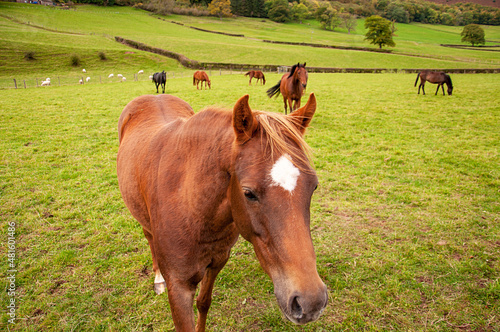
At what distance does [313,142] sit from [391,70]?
127 feet

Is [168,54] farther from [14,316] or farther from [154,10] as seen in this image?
[154,10]

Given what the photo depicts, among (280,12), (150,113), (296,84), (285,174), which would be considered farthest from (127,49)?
(280,12)

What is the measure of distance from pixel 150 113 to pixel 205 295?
Answer: 8.26ft

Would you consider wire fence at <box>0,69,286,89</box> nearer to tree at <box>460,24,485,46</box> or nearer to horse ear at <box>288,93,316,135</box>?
horse ear at <box>288,93,316,135</box>

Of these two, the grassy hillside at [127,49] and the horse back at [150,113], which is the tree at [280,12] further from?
the horse back at [150,113]

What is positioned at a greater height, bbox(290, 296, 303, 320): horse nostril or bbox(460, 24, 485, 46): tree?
bbox(460, 24, 485, 46): tree

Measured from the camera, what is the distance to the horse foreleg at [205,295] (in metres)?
2.65

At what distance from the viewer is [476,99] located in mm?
15797

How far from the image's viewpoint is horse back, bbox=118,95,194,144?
11.3 feet

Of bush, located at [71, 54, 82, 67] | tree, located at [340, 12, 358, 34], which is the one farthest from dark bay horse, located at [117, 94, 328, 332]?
tree, located at [340, 12, 358, 34]

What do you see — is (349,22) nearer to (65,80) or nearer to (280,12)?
(280,12)

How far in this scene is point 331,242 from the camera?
445 centimetres

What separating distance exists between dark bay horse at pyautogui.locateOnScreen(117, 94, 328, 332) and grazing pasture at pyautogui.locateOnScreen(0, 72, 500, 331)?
57cm

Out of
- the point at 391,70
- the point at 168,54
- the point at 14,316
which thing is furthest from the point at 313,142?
the point at 168,54
